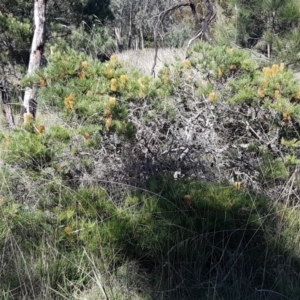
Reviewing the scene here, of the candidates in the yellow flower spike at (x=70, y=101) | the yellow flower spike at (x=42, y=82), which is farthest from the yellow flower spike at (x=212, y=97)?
the yellow flower spike at (x=42, y=82)

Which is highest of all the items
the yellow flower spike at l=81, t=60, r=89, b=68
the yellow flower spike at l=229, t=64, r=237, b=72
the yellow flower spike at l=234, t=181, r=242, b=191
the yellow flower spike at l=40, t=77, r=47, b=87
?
the yellow flower spike at l=81, t=60, r=89, b=68

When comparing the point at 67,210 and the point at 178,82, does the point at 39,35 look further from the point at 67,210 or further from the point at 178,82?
the point at 67,210

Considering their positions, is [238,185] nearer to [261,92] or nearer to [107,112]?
[261,92]

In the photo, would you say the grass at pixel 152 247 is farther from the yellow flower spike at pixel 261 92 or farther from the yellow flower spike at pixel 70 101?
the yellow flower spike at pixel 261 92

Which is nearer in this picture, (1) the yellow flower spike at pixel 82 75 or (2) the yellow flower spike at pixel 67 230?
(2) the yellow flower spike at pixel 67 230

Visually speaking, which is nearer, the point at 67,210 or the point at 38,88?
the point at 67,210

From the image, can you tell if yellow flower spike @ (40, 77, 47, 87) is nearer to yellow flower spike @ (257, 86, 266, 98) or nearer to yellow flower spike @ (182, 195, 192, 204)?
yellow flower spike @ (182, 195, 192, 204)

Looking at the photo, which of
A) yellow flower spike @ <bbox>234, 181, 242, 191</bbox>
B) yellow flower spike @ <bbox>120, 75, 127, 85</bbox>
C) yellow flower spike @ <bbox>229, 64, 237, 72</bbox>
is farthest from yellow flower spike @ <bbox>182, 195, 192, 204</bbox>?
yellow flower spike @ <bbox>229, 64, 237, 72</bbox>

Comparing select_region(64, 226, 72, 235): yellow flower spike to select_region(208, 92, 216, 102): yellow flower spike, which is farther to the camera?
select_region(208, 92, 216, 102): yellow flower spike

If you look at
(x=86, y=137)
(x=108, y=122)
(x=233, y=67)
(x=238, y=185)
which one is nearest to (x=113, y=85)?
(x=108, y=122)

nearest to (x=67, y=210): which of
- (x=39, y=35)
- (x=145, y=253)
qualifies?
(x=145, y=253)

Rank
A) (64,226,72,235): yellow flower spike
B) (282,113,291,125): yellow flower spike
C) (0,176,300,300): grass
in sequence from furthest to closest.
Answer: (282,113,291,125): yellow flower spike < (64,226,72,235): yellow flower spike < (0,176,300,300): grass

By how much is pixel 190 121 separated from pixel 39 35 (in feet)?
8.30

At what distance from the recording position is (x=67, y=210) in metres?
2.71
